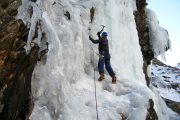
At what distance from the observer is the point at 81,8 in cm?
983

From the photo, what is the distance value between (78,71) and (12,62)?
3.17m

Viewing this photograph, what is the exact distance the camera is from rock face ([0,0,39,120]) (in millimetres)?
5195

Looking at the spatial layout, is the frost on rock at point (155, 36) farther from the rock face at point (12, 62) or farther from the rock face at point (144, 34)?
the rock face at point (12, 62)

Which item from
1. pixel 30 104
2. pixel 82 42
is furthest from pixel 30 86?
Answer: pixel 82 42

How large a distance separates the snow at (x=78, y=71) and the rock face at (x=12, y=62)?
202mm

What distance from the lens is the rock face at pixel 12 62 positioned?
17.0 ft

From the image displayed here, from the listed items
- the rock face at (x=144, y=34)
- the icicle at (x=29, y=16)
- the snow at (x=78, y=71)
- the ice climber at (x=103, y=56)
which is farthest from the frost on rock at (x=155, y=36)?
the icicle at (x=29, y=16)

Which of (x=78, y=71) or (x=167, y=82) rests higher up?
(x=78, y=71)

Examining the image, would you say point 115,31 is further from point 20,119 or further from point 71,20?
point 20,119

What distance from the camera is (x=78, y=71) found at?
8.41 meters

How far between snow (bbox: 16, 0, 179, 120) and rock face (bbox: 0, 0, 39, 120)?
0.20 metres

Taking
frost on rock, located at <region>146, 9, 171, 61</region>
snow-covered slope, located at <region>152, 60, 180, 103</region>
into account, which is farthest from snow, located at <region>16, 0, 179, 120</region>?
snow-covered slope, located at <region>152, 60, 180, 103</region>

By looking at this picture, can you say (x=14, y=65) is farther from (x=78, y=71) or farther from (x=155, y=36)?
(x=155, y=36)

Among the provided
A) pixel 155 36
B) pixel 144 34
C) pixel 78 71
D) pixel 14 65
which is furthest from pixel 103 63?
pixel 155 36
